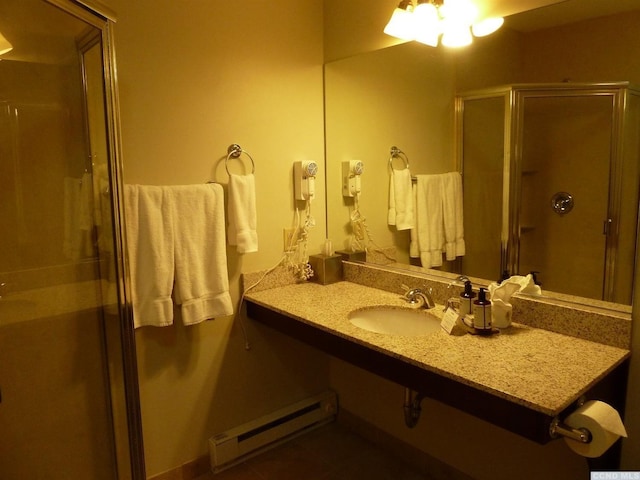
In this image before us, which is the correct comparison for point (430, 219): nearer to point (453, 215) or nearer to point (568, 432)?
point (453, 215)

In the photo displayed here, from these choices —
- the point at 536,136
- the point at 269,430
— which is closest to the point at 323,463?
the point at 269,430

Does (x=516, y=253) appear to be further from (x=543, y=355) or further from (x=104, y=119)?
(x=104, y=119)

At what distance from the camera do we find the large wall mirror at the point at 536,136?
4.77 ft

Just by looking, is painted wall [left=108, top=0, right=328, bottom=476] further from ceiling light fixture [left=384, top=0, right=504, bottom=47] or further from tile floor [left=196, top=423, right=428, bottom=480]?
ceiling light fixture [left=384, top=0, right=504, bottom=47]

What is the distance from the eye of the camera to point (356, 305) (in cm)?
197

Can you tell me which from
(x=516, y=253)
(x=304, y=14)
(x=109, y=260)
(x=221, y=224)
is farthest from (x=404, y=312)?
(x=304, y=14)

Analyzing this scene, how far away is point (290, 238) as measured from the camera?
229cm

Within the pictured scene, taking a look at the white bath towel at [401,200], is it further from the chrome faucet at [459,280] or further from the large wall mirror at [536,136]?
the chrome faucet at [459,280]

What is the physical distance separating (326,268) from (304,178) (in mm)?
445

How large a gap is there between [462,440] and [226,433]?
1.04 m

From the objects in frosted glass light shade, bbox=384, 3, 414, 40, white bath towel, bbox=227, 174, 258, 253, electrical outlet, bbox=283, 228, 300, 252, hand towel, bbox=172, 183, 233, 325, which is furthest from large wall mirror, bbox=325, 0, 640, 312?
hand towel, bbox=172, 183, 233, 325

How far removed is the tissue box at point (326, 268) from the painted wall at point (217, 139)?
10cm

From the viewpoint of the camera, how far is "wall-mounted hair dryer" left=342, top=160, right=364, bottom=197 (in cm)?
231

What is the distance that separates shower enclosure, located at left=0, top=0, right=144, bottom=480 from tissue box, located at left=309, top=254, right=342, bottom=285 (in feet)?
3.06
